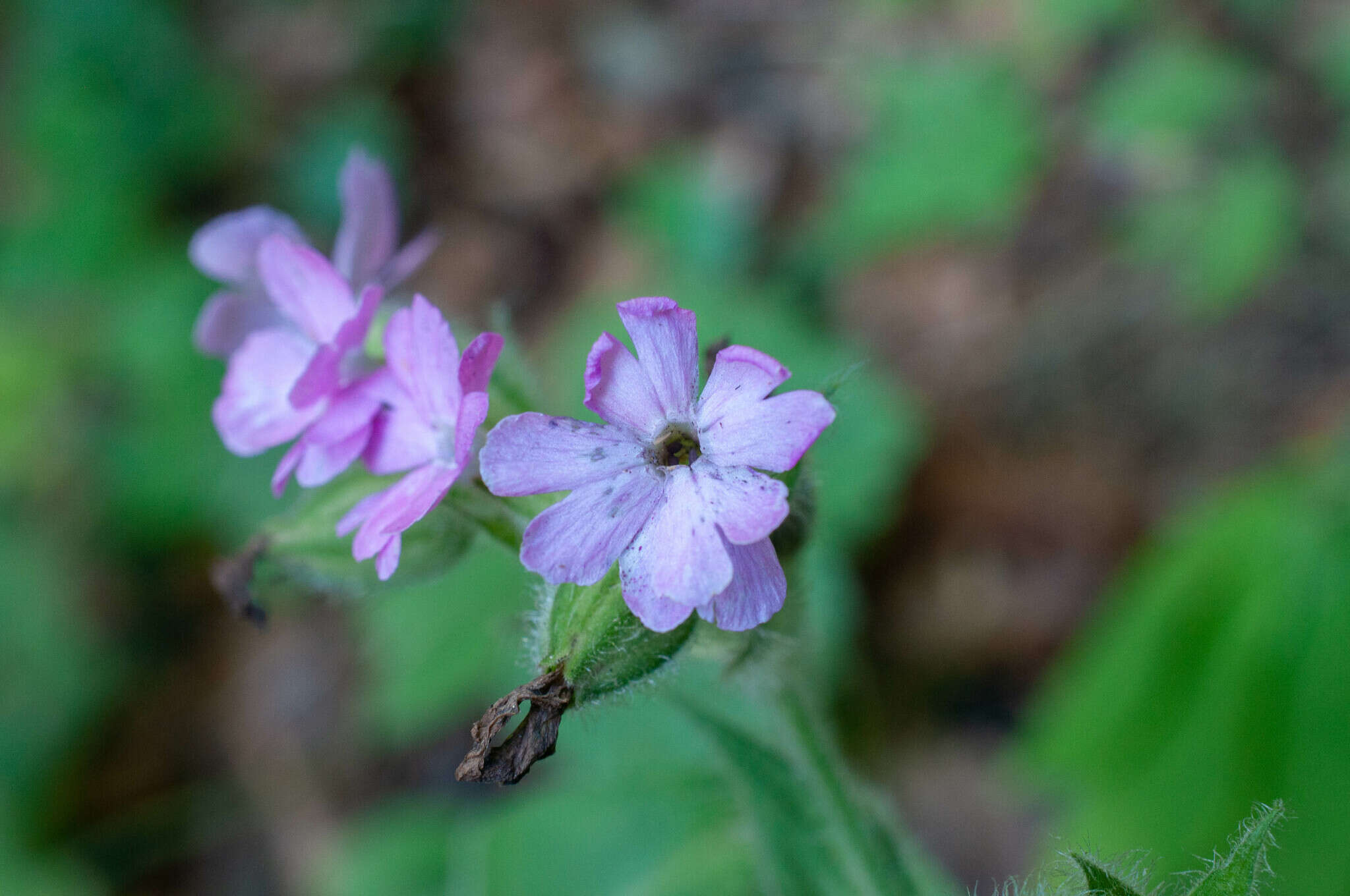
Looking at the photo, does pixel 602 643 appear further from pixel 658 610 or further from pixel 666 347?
pixel 666 347

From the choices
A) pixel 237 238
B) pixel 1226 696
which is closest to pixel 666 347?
pixel 237 238

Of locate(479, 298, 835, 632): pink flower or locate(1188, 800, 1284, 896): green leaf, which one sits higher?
locate(479, 298, 835, 632): pink flower

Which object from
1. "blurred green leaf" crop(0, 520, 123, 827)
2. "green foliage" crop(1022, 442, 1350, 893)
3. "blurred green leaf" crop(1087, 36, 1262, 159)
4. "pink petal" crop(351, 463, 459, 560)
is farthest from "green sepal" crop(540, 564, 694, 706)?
"blurred green leaf" crop(0, 520, 123, 827)

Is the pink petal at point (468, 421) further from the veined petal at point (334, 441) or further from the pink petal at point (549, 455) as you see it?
the veined petal at point (334, 441)

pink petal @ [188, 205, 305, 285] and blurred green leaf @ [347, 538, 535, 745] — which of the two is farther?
blurred green leaf @ [347, 538, 535, 745]

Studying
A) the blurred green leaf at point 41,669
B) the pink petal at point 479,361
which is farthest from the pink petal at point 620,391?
the blurred green leaf at point 41,669

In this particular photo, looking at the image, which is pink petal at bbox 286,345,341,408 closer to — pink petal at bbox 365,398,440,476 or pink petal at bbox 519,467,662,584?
pink petal at bbox 365,398,440,476
